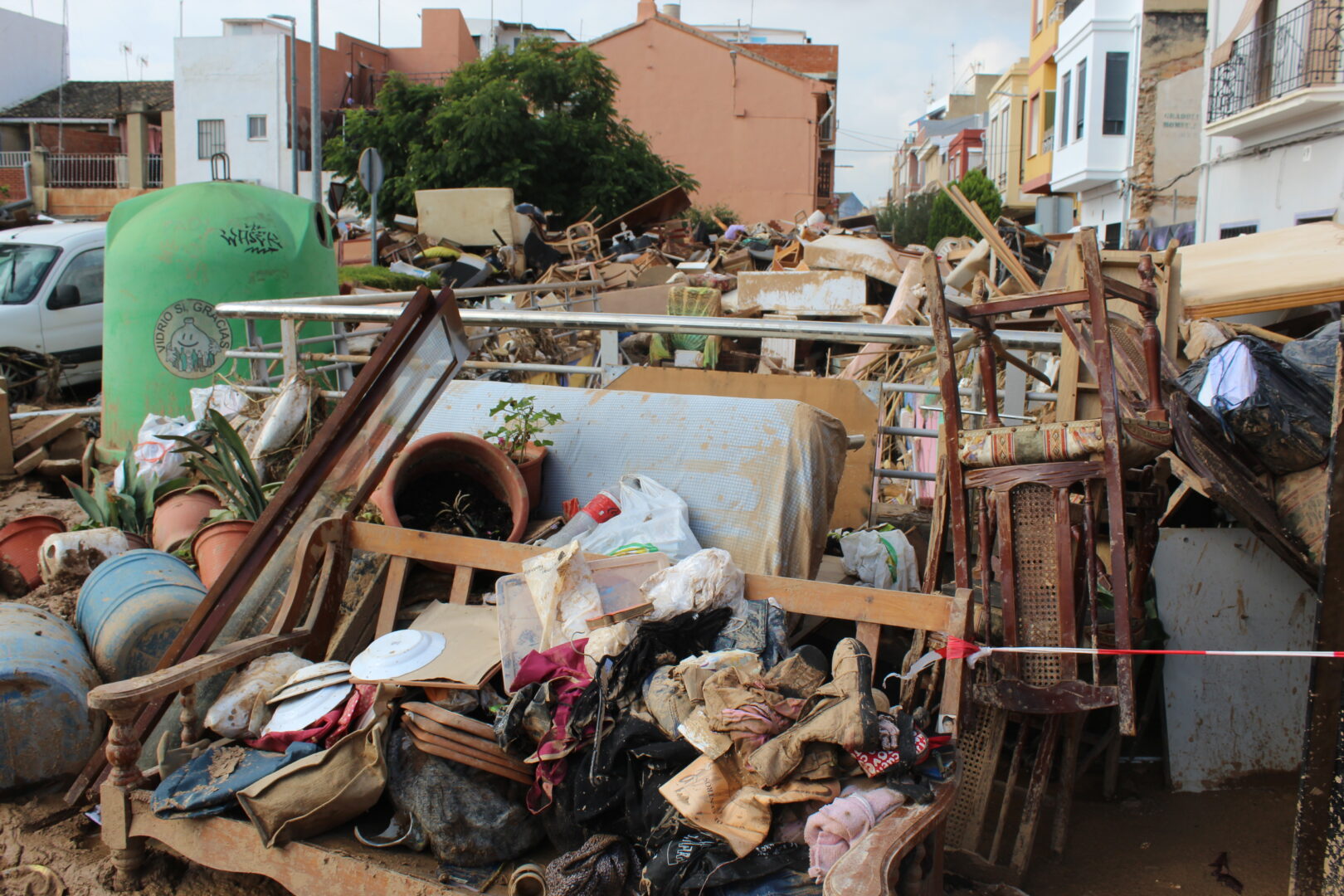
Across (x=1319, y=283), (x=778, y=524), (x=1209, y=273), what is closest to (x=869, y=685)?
(x=778, y=524)

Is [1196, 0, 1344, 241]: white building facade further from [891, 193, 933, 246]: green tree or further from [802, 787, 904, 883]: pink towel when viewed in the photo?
[802, 787, 904, 883]: pink towel

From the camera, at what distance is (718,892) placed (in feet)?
6.26

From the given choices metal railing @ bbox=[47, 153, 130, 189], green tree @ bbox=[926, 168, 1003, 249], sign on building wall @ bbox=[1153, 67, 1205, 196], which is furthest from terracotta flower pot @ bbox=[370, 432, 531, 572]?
metal railing @ bbox=[47, 153, 130, 189]

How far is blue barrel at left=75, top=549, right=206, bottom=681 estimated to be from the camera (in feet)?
9.35

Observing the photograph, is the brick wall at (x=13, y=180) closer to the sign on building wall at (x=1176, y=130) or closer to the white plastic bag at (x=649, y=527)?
the sign on building wall at (x=1176, y=130)

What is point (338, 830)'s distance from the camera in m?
2.33

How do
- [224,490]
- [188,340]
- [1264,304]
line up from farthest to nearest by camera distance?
[188,340], [1264,304], [224,490]

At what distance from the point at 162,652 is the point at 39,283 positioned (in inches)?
363

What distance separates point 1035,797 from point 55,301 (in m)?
11.1

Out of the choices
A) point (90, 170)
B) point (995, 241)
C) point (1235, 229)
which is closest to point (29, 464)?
point (995, 241)

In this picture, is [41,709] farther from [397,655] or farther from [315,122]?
[315,122]

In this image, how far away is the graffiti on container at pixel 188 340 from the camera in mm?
5914

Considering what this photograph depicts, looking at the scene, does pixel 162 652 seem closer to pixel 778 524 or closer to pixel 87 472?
pixel 778 524

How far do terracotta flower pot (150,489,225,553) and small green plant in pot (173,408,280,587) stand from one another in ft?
0.19
